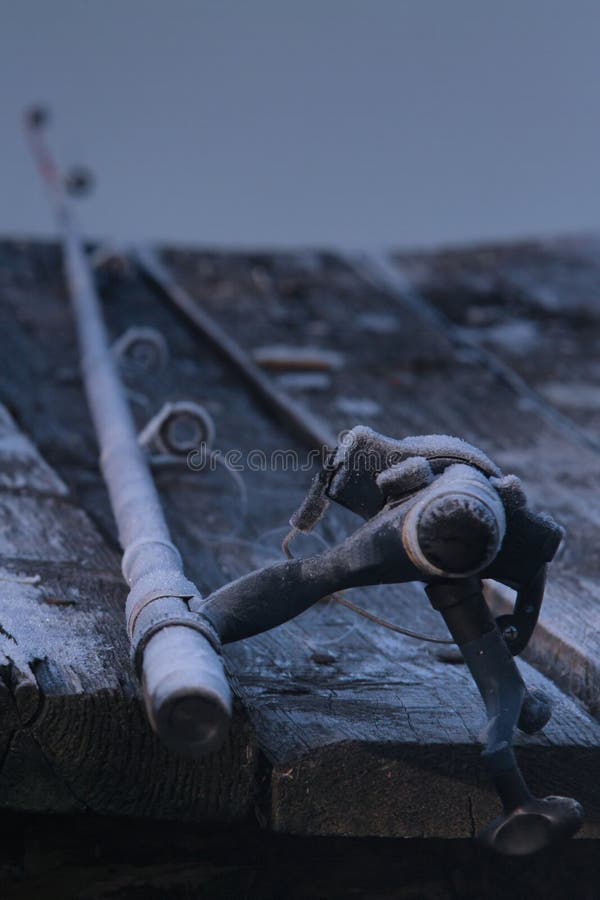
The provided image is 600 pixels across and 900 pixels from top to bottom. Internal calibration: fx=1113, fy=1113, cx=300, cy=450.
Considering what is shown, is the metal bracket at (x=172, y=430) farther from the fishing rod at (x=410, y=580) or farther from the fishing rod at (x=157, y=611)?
the fishing rod at (x=410, y=580)

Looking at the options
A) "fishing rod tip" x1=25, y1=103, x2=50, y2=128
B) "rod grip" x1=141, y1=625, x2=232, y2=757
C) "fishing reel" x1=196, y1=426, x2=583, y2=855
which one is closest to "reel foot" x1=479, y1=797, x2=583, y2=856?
"fishing reel" x1=196, y1=426, x2=583, y2=855

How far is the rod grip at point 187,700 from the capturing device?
105 centimetres

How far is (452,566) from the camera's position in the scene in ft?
3.81

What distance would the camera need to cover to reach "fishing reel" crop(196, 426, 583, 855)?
→ 3.80 feet

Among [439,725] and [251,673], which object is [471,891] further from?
[251,673]

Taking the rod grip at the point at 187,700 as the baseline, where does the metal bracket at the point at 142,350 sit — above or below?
below

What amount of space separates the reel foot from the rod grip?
0.32 meters

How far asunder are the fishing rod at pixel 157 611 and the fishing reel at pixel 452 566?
2.3 inches

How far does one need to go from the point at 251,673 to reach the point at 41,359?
1444mm

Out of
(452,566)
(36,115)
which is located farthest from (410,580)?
(36,115)

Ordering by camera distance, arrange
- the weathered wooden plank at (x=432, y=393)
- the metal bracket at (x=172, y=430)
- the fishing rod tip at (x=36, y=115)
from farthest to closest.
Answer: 1. the fishing rod tip at (x=36, y=115)
2. the metal bracket at (x=172, y=430)
3. the weathered wooden plank at (x=432, y=393)

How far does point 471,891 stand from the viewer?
4.53ft

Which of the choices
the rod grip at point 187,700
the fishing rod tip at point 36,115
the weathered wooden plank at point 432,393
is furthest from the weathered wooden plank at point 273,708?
the fishing rod tip at point 36,115

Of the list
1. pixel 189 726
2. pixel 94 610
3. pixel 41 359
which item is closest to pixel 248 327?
pixel 41 359
